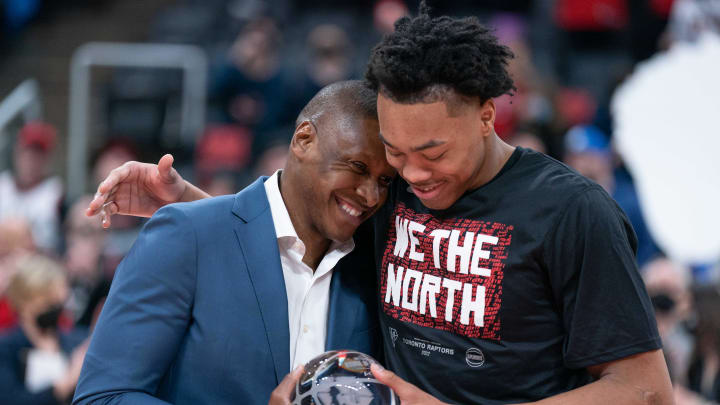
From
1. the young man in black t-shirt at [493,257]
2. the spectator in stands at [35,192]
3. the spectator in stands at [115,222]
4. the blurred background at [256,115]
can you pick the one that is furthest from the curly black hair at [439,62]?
the spectator in stands at [35,192]


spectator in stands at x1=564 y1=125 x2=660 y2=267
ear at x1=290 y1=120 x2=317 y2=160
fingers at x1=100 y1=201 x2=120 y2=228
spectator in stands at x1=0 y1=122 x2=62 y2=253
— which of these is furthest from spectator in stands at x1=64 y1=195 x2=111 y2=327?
ear at x1=290 y1=120 x2=317 y2=160

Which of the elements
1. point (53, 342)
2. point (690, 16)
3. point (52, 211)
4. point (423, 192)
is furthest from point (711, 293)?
point (52, 211)

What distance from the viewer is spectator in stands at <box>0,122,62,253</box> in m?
7.53

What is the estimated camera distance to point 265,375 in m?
2.52

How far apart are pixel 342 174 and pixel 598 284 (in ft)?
2.56

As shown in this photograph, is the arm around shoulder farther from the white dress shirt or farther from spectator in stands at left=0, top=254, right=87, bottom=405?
spectator in stands at left=0, top=254, right=87, bottom=405

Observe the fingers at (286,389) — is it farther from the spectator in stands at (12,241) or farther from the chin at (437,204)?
the spectator in stands at (12,241)

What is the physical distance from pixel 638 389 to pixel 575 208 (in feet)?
1.54

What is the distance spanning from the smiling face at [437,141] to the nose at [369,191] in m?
0.17

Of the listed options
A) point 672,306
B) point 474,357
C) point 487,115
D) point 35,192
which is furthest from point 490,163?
point 35,192

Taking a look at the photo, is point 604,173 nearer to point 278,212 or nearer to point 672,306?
point 672,306

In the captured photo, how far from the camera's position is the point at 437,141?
2.29m

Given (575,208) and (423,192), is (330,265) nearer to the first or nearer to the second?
(423,192)

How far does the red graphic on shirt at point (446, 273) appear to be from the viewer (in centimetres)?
237
